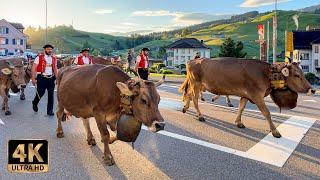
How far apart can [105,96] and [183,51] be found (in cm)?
11619

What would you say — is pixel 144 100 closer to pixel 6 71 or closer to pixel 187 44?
pixel 6 71

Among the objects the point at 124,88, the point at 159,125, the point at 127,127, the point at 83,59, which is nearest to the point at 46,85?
the point at 83,59

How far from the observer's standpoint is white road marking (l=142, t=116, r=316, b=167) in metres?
7.37

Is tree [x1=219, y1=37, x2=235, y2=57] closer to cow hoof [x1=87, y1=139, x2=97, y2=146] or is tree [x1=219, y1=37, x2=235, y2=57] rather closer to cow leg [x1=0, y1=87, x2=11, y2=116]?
cow leg [x1=0, y1=87, x2=11, y2=116]

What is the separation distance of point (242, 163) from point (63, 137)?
Result: 3.91m

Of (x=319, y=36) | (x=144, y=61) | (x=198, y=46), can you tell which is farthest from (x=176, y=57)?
(x=144, y=61)

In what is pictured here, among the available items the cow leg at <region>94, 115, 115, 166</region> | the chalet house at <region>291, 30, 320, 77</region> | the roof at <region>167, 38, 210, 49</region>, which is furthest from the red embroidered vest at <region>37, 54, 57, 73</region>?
the roof at <region>167, 38, 210, 49</region>

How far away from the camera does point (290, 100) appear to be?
9945 mm

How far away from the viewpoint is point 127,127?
6.70m

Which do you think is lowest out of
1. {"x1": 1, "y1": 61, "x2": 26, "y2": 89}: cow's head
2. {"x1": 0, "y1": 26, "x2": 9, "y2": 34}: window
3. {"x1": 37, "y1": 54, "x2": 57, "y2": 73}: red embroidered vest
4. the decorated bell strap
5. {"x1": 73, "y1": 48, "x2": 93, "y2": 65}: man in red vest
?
the decorated bell strap

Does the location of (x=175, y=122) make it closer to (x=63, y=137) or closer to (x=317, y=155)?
(x=63, y=137)

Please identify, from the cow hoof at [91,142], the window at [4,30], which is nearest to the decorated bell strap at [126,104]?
the cow hoof at [91,142]

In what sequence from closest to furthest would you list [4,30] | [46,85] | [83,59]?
[46,85] → [83,59] → [4,30]

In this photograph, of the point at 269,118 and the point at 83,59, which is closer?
the point at 269,118
